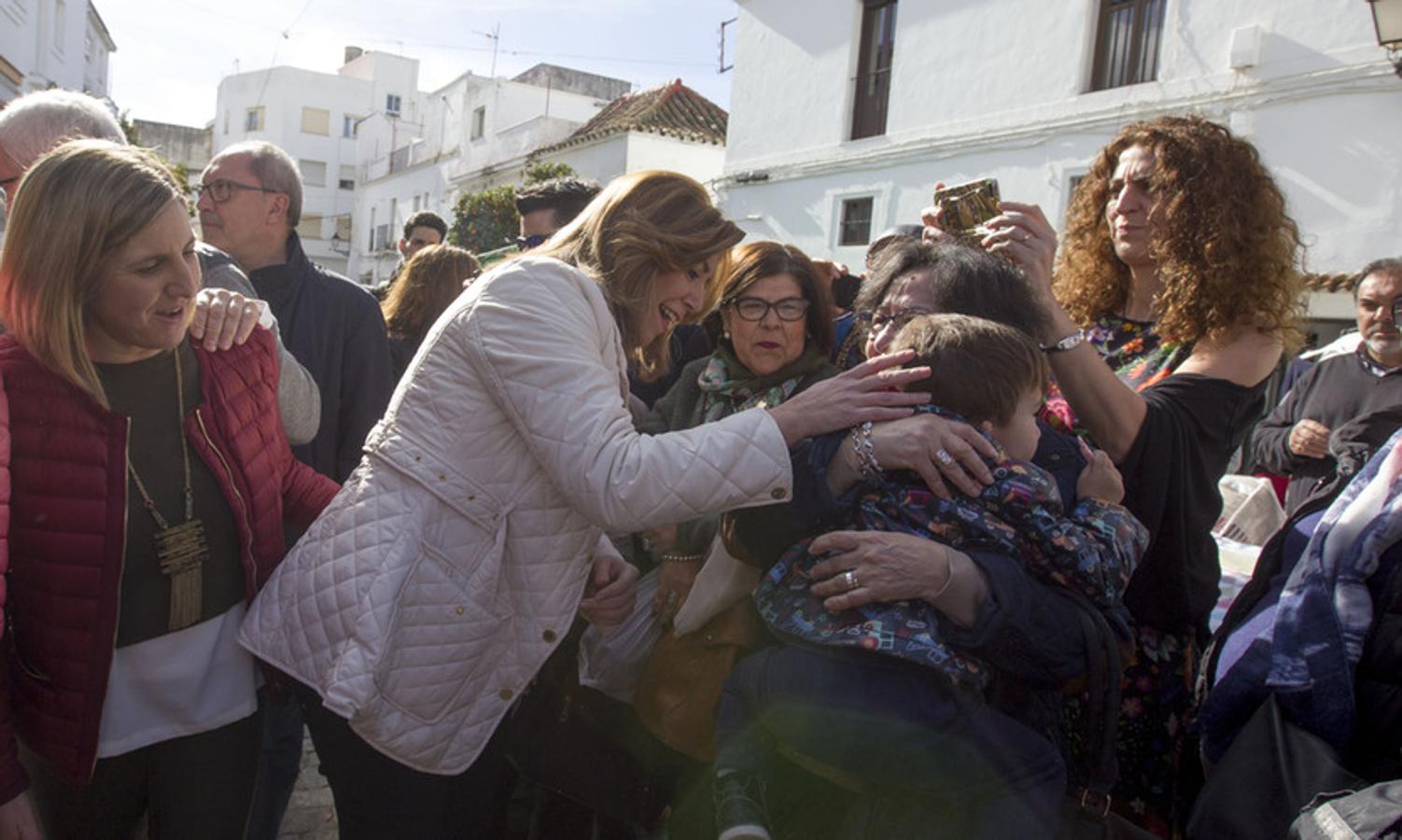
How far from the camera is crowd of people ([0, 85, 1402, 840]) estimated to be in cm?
167

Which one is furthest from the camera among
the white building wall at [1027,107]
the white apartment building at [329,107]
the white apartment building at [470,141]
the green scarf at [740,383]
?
the white apartment building at [329,107]

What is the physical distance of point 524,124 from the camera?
2456 centimetres

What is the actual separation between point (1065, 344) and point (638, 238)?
95 centimetres

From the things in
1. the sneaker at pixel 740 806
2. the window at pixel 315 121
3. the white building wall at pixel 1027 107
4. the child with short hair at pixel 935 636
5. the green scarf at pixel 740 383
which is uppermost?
the window at pixel 315 121

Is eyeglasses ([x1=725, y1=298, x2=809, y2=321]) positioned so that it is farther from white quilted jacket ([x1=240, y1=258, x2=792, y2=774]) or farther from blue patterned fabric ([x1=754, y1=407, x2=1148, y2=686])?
blue patterned fabric ([x1=754, y1=407, x2=1148, y2=686])

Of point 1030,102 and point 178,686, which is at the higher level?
point 1030,102

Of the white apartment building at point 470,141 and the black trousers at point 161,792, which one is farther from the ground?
the white apartment building at point 470,141

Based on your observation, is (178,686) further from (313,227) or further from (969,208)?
(313,227)

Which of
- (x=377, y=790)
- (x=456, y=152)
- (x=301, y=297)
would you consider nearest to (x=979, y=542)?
(x=377, y=790)

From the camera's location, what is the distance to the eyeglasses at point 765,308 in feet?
8.61

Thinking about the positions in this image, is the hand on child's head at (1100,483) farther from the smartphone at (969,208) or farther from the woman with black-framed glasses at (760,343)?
the woman with black-framed glasses at (760,343)

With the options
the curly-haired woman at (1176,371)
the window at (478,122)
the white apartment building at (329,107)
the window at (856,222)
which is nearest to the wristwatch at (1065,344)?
the curly-haired woman at (1176,371)

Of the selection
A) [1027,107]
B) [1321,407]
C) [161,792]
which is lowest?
[161,792]

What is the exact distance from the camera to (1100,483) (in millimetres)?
1838
